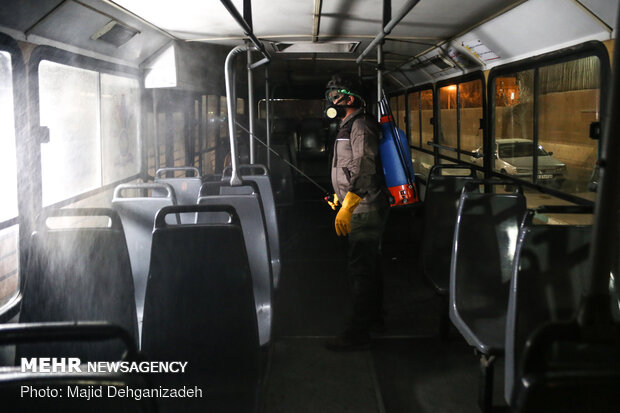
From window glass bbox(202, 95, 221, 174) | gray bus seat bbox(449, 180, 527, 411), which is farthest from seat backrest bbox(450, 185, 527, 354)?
window glass bbox(202, 95, 221, 174)

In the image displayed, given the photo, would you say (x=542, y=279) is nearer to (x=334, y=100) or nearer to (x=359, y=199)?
(x=359, y=199)

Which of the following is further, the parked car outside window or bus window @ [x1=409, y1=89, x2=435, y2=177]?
bus window @ [x1=409, y1=89, x2=435, y2=177]

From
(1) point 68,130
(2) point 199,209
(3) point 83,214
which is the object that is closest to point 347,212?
(2) point 199,209

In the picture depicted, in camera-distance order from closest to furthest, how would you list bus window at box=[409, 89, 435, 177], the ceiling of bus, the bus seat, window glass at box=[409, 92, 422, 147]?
the ceiling of bus → the bus seat → bus window at box=[409, 89, 435, 177] → window glass at box=[409, 92, 422, 147]

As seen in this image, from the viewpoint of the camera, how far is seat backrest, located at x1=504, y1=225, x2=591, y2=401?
7.41 ft

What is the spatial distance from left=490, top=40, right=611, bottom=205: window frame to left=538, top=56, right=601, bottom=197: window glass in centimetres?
4

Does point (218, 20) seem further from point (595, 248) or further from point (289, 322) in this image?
point (595, 248)

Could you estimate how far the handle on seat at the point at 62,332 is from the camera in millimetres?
1176

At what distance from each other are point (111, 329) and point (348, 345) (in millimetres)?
2791

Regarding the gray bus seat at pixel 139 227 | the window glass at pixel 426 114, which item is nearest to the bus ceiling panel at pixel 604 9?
the gray bus seat at pixel 139 227

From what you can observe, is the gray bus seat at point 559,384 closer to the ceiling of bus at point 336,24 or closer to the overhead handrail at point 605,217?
the overhead handrail at point 605,217

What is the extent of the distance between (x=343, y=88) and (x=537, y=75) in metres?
1.61

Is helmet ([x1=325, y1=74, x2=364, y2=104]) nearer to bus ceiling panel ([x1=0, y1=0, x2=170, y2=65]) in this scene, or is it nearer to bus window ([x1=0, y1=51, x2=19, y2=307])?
bus ceiling panel ([x1=0, y1=0, x2=170, y2=65])

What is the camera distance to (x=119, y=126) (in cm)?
508
